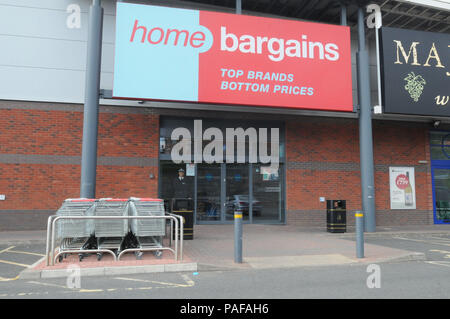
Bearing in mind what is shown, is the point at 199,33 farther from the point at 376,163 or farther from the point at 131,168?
the point at 376,163

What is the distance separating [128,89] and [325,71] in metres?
7.45

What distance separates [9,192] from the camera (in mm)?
12883

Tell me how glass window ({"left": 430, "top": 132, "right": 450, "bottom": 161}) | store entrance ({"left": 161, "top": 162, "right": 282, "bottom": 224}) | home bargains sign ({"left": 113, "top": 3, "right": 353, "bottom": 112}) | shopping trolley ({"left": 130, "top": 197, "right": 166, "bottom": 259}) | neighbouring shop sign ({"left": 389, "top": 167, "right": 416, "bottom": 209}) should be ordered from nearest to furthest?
shopping trolley ({"left": 130, "top": 197, "right": 166, "bottom": 259})
home bargains sign ({"left": 113, "top": 3, "right": 353, "bottom": 112})
store entrance ({"left": 161, "top": 162, "right": 282, "bottom": 224})
neighbouring shop sign ({"left": 389, "top": 167, "right": 416, "bottom": 209})
glass window ({"left": 430, "top": 132, "right": 450, "bottom": 161})

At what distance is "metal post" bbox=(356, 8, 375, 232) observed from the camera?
13.8 metres

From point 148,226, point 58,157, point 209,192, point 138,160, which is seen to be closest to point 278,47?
point 209,192

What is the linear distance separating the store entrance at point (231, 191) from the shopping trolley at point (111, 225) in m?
6.18

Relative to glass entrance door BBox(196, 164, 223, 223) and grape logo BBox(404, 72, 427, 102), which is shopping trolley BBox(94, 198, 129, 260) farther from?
grape logo BBox(404, 72, 427, 102)

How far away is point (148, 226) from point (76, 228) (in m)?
1.46

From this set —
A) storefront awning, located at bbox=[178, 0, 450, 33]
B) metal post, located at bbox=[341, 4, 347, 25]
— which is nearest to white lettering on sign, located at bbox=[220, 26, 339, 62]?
metal post, located at bbox=[341, 4, 347, 25]

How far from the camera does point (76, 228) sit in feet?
24.4

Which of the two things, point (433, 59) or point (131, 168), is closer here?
point (131, 168)
